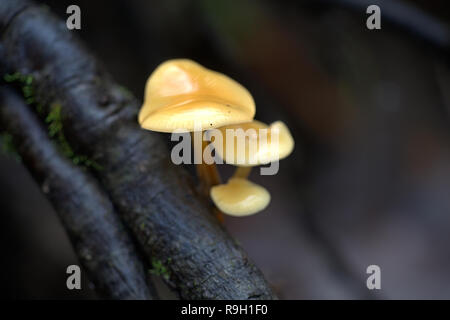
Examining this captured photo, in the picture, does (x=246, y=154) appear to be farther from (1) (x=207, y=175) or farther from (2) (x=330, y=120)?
(2) (x=330, y=120)

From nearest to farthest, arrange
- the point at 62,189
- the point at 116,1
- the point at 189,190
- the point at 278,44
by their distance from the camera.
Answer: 1. the point at 189,190
2. the point at 62,189
3. the point at 116,1
4. the point at 278,44

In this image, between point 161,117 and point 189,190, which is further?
point 189,190

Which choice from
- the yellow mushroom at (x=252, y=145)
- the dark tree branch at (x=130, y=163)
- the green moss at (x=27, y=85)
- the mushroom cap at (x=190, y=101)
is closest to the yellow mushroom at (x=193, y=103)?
the mushroom cap at (x=190, y=101)

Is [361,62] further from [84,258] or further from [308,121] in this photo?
[84,258]

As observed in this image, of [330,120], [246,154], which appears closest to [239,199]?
[246,154]

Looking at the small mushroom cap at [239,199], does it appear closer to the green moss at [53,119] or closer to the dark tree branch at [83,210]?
the dark tree branch at [83,210]

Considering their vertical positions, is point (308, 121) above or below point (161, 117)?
above

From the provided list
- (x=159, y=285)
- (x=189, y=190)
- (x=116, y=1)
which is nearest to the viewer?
(x=189, y=190)
